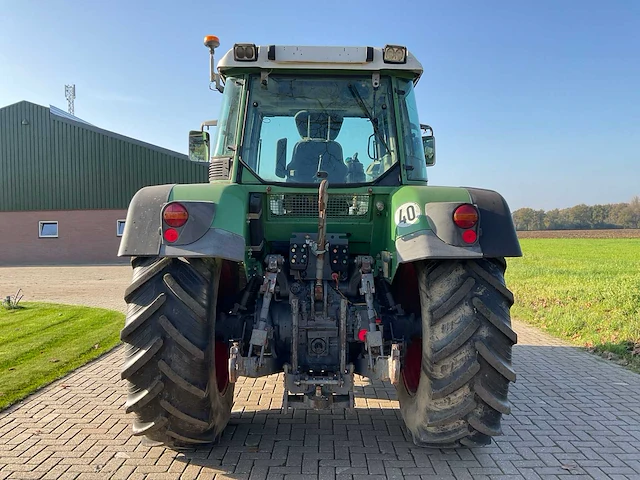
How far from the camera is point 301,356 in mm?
3668

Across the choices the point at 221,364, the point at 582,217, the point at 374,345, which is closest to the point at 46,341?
the point at 221,364

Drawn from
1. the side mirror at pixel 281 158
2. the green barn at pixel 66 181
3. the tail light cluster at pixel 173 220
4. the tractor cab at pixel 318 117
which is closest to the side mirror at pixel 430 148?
the tractor cab at pixel 318 117

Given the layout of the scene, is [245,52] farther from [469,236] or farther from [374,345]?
[374,345]

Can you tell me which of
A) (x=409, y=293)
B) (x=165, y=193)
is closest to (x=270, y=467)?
(x=409, y=293)

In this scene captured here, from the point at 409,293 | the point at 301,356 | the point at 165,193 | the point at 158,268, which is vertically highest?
the point at 165,193

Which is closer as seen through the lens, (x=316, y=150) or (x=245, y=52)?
(x=245, y=52)

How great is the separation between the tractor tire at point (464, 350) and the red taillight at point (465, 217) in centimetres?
32

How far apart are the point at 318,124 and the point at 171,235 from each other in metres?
1.67

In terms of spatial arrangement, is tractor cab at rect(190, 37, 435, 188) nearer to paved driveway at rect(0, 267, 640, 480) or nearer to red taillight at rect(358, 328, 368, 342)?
red taillight at rect(358, 328, 368, 342)

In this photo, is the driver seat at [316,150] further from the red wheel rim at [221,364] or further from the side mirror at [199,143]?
the red wheel rim at [221,364]

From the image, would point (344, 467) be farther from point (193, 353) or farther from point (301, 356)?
point (193, 353)

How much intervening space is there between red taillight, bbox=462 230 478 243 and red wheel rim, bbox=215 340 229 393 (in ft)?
6.61

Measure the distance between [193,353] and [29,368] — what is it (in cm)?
393

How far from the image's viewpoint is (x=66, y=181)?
23094mm
